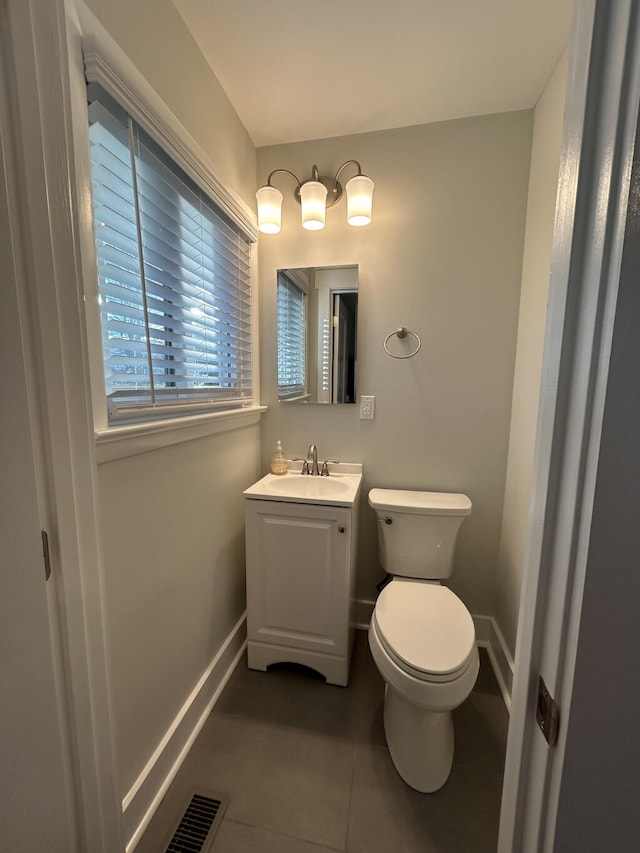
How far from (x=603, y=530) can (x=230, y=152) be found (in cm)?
184

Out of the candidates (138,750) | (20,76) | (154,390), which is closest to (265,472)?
(154,390)

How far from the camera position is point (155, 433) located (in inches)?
40.2

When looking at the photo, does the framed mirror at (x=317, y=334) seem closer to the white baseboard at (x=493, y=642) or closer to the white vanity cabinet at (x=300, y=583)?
the white vanity cabinet at (x=300, y=583)

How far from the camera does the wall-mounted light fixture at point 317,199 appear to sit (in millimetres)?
1516

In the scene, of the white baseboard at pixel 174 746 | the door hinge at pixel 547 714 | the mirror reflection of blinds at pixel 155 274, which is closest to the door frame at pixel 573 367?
the door hinge at pixel 547 714

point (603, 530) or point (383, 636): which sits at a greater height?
point (603, 530)

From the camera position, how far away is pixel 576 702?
369 millimetres

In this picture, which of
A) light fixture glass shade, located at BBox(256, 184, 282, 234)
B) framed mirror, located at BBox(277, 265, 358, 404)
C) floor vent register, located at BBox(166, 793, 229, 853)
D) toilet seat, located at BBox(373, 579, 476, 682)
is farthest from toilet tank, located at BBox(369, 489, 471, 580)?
light fixture glass shade, located at BBox(256, 184, 282, 234)

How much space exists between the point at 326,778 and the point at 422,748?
1.11ft

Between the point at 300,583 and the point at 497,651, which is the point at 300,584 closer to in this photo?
the point at 300,583

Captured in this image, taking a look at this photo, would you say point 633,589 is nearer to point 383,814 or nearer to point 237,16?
point 383,814

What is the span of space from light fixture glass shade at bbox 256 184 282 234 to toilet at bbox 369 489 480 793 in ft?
4.53

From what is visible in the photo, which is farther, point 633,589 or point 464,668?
point 464,668

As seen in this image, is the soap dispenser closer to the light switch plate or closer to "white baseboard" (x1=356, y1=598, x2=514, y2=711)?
the light switch plate
